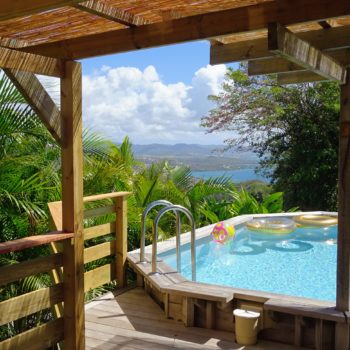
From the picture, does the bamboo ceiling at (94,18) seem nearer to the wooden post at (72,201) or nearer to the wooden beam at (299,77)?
the wooden post at (72,201)

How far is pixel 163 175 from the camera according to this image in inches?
313

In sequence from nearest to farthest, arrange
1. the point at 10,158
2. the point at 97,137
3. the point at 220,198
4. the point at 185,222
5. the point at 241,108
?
the point at 10,158 < the point at 97,137 < the point at 185,222 < the point at 220,198 < the point at 241,108

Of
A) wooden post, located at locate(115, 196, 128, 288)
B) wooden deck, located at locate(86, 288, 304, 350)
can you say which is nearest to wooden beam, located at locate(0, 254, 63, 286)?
wooden deck, located at locate(86, 288, 304, 350)

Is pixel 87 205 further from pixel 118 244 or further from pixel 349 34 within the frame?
pixel 349 34

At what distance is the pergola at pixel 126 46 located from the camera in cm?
257

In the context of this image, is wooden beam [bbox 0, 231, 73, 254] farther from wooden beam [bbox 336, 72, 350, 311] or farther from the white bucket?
wooden beam [bbox 336, 72, 350, 311]

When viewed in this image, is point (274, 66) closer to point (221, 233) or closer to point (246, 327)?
point (246, 327)

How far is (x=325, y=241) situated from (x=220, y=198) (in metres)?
2.27

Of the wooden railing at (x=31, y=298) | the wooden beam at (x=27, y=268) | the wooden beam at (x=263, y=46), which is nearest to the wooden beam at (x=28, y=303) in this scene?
the wooden railing at (x=31, y=298)

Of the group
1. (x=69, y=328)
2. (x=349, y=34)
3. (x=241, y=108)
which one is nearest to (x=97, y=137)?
(x=69, y=328)

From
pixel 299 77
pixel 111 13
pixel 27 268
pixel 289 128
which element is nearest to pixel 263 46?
pixel 299 77

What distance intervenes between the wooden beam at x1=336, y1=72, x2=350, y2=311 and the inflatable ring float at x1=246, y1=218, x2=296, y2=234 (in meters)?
4.28

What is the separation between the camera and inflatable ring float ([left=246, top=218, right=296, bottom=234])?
26.2 ft

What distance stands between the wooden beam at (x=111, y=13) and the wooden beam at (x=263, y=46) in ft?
Result: 3.23
